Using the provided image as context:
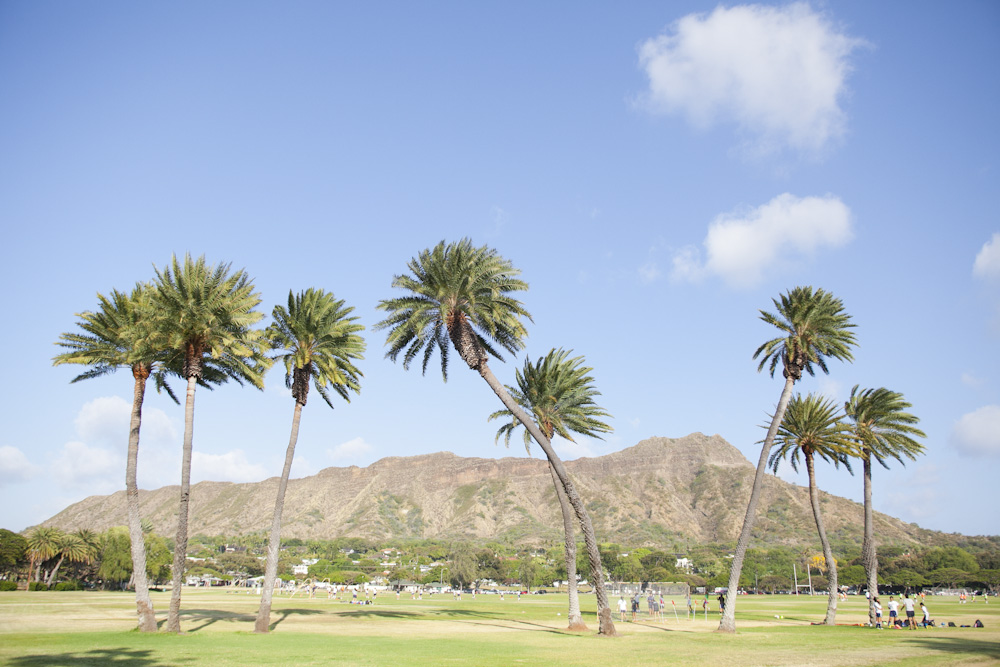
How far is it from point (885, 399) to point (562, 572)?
14228 centimetres

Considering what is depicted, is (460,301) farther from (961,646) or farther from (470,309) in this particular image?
(961,646)

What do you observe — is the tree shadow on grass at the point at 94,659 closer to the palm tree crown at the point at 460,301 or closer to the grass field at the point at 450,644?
the grass field at the point at 450,644

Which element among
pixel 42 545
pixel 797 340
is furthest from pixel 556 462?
pixel 42 545

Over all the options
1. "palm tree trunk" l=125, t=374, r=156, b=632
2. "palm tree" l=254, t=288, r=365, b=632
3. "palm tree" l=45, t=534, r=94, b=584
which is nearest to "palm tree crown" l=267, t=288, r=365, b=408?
"palm tree" l=254, t=288, r=365, b=632

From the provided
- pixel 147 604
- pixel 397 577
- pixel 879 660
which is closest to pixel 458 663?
pixel 879 660

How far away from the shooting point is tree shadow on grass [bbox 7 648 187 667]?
57.8ft

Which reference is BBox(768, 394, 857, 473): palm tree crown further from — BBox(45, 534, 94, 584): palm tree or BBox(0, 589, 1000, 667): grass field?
BBox(45, 534, 94, 584): palm tree

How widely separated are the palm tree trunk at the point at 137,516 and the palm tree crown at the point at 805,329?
33803 millimetres

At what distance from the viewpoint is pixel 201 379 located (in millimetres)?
34000

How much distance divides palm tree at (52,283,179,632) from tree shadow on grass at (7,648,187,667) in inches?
424

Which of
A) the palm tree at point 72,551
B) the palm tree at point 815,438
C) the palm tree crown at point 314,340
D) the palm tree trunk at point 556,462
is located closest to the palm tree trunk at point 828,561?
the palm tree at point 815,438

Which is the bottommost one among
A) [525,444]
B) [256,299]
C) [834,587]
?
[834,587]

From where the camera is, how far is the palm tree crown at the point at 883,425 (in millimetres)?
43688

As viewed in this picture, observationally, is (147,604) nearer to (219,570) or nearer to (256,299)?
(256,299)
